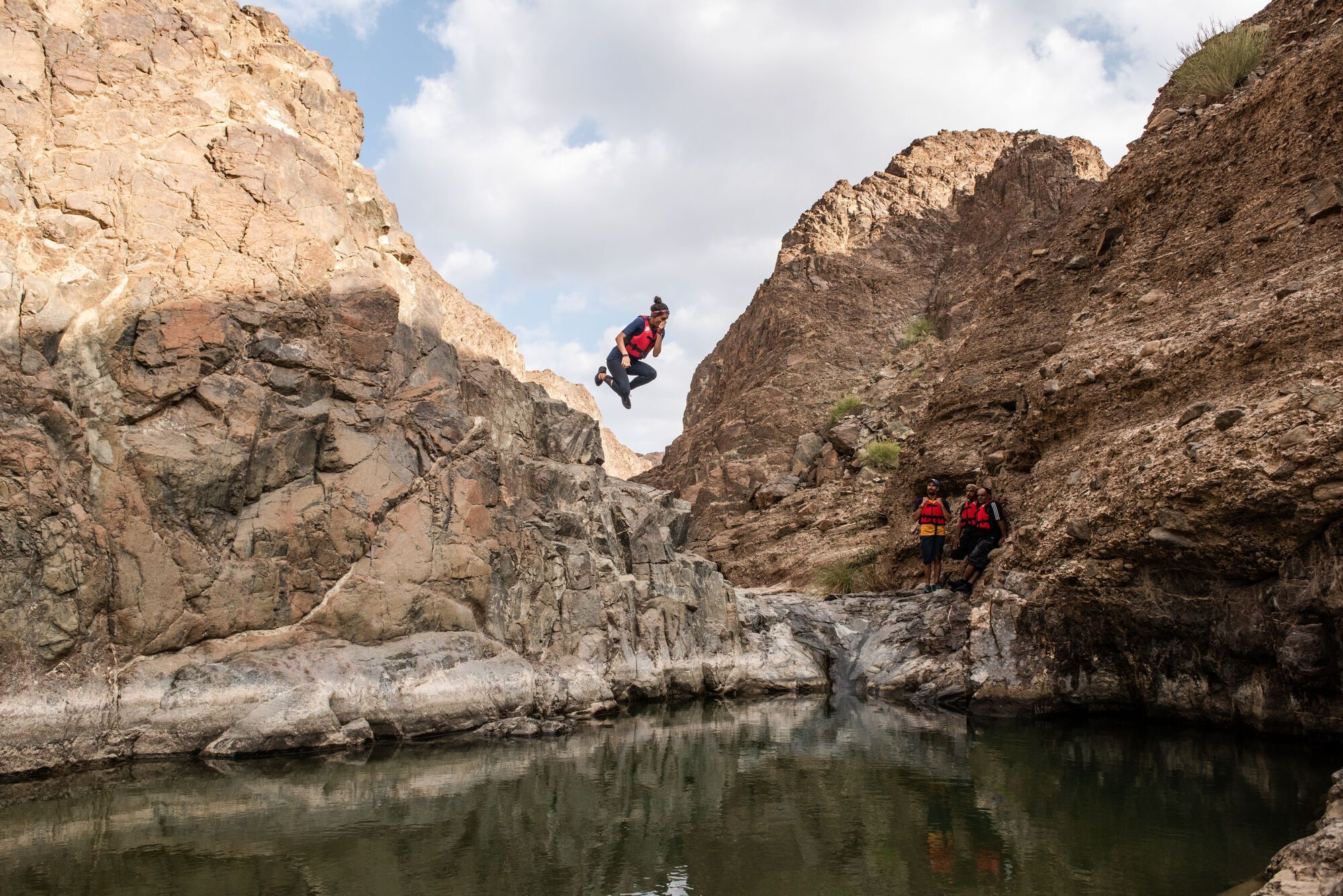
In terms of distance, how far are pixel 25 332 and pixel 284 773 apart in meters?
6.18

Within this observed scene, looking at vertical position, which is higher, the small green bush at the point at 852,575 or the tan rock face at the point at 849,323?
the tan rock face at the point at 849,323

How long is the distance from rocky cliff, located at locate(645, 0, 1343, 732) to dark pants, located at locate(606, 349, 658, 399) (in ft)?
20.2

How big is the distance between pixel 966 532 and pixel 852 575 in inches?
200

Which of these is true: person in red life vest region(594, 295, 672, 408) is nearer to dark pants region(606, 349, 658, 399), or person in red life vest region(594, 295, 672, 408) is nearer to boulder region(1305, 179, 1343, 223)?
dark pants region(606, 349, 658, 399)

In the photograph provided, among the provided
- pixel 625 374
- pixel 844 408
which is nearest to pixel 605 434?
pixel 844 408

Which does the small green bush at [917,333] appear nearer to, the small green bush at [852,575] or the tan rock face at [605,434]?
the small green bush at [852,575]

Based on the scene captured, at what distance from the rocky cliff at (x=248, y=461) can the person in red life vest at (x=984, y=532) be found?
3378mm

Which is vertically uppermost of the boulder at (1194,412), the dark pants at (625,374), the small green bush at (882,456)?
the small green bush at (882,456)

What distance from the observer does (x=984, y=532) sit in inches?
664

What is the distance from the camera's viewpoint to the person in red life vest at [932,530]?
Answer: 1794cm

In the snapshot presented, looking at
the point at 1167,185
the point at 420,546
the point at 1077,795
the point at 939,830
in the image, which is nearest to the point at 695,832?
the point at 939,830

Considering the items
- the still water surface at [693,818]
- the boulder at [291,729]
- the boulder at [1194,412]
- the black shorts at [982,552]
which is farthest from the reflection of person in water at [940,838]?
the black shorts at [982,552]

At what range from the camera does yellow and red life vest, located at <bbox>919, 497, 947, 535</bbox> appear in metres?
17.9

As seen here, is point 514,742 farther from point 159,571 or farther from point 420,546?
point 159,571
